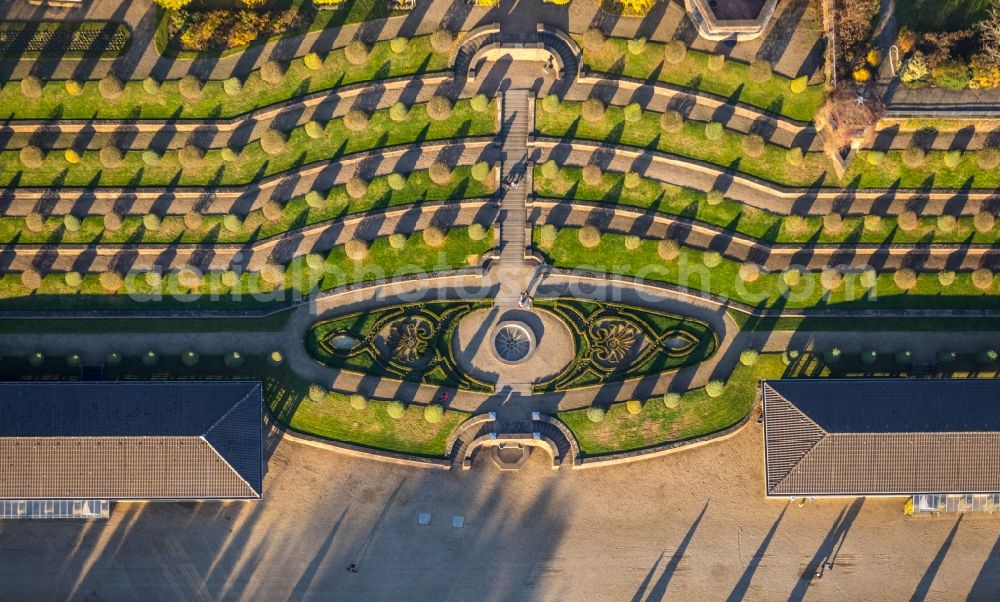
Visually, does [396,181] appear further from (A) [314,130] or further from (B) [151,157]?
(B) [151,157]

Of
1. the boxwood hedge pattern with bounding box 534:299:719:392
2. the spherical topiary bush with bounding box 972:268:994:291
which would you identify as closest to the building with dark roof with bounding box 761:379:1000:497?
the boxwood hedge pattern with bounding box 534:299:719:392

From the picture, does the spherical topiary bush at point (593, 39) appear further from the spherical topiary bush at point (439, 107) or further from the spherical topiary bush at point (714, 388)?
the spherical topiary bush at point (714, 388)

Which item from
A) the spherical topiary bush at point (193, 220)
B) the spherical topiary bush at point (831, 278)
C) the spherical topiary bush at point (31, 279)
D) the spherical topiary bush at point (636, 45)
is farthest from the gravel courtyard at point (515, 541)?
the spherical topiary bush at point (636, 45)

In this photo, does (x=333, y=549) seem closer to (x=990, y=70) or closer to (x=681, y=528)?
(x=681, y=528)

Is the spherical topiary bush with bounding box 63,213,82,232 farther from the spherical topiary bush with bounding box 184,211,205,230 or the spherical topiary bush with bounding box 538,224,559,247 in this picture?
the spherical topiary bush with bounding box 538,224,559,247

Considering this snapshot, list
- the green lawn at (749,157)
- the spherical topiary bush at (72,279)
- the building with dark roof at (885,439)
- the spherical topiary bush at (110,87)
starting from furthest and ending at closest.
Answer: the green lawn at (749,157) < the spherical topiary bush at (110,87) < the spherical topiary bush at (72,279) < the building with dark roof at (885,439)

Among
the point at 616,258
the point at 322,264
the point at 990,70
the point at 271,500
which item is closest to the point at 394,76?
the point at 322,264
